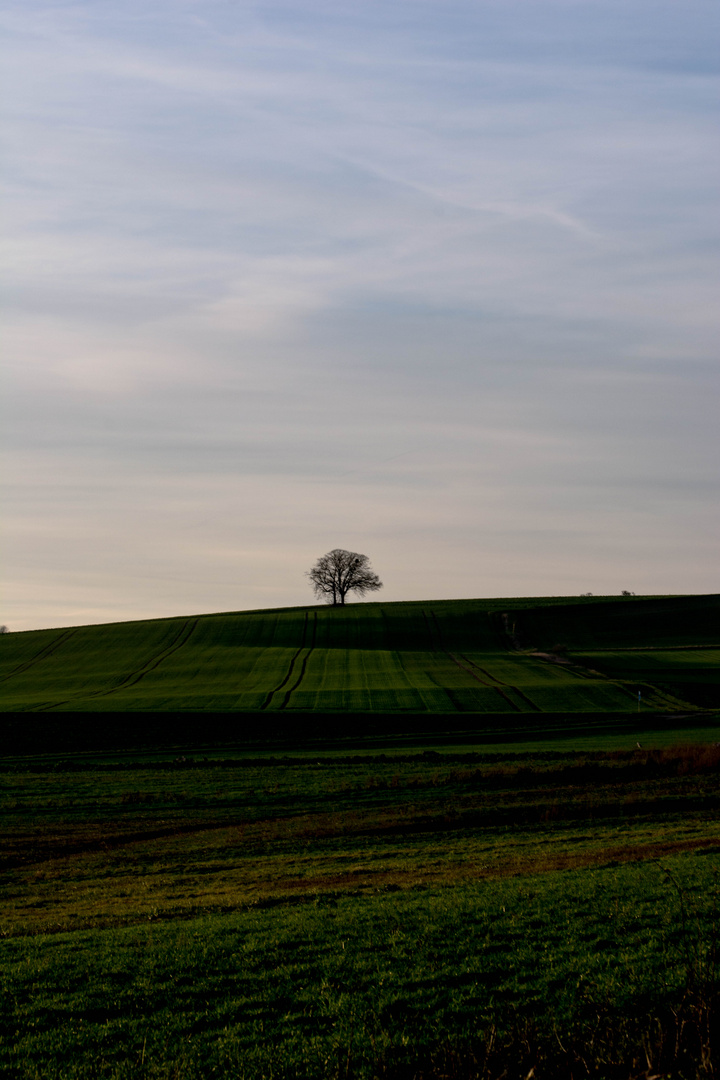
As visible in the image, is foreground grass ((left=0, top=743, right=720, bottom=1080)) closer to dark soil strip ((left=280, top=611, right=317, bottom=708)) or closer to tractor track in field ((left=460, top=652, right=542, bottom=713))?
tractor track in field ((left=460, top=652, right=542, bottom=713))

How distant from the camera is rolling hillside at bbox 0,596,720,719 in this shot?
72.9 m

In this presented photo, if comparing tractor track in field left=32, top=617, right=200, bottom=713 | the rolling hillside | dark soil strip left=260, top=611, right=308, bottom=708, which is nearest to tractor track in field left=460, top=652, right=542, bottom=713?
the rolling hillside

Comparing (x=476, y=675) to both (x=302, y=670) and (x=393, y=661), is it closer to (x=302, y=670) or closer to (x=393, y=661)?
(x=393, y=661)

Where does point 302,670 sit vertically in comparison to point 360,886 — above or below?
above

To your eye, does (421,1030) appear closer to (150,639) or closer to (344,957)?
(344,957)

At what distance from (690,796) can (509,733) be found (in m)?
24.9

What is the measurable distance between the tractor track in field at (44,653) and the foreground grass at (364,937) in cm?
6808

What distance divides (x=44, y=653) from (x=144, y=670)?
75.5ft

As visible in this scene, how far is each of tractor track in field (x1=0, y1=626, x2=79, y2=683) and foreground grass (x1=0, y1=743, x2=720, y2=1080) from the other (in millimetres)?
68082

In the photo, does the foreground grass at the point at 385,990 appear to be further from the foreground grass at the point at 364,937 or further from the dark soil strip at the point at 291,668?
the dark soil strip at the point at 291,668

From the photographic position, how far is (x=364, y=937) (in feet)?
53.7

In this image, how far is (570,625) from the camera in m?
120

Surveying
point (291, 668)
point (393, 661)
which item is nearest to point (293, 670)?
point (291, 668)

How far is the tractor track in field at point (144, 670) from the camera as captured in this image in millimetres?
75250
